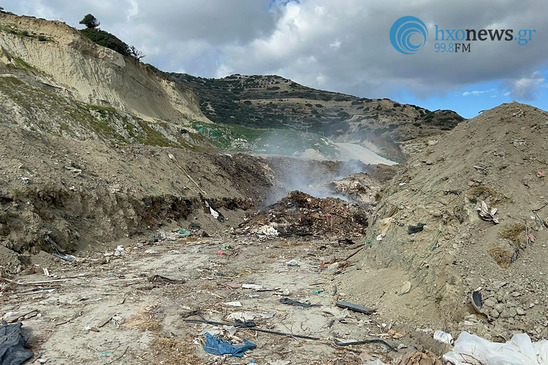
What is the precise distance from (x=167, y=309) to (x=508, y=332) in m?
4.85

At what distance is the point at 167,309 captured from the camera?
6.18 m

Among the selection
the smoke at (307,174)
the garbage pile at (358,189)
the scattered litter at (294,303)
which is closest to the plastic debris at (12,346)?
the scattered litter at (294,303)

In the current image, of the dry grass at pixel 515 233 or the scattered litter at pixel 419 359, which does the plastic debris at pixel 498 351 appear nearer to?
the scattered litter at pixel 419 359

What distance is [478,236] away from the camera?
19.5ft

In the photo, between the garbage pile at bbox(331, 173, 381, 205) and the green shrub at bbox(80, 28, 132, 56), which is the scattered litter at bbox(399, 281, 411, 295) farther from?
the green shrub at bbox(80, 28, 132, 56)

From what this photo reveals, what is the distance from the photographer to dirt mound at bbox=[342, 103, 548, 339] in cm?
509

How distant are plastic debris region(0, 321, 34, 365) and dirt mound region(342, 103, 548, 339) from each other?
16.5ft

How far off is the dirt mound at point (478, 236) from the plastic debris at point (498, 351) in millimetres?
422

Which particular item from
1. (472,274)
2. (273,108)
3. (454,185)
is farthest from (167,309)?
(273,108)

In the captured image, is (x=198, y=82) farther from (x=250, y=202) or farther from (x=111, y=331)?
(x=111, y=331)

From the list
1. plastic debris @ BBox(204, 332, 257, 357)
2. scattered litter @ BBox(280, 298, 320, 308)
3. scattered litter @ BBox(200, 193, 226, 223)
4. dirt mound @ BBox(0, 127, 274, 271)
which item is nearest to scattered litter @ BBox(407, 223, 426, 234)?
scattered litter @ BBox(280, 298, 320, 308)

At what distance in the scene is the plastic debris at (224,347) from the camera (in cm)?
477

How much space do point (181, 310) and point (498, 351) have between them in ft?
14.5

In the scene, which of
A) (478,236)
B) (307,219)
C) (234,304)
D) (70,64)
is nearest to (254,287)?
(234,304)
